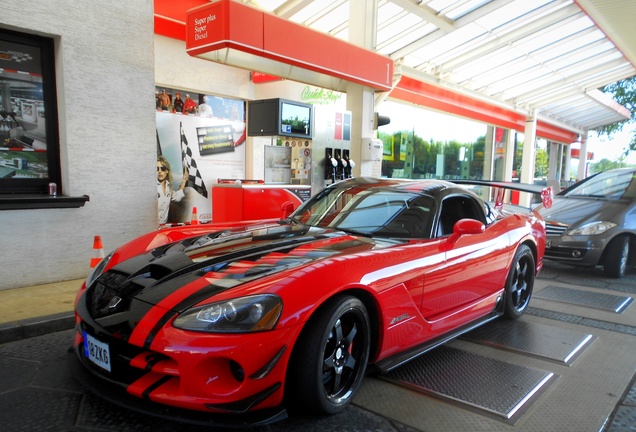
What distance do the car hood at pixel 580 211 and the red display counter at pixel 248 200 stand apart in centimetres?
390

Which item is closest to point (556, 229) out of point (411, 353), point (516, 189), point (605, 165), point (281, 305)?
point (516, 189)

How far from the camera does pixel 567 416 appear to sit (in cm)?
250

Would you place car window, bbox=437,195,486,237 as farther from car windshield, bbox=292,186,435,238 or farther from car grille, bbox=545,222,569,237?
car grille, bbox=545,222,569,237

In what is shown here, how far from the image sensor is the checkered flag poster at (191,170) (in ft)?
29.8

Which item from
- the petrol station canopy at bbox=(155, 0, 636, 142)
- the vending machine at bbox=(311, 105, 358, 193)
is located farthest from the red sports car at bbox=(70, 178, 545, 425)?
the vending machine at bbox=(311, 105, 358, 193)

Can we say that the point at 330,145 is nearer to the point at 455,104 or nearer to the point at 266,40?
the point at 266,40

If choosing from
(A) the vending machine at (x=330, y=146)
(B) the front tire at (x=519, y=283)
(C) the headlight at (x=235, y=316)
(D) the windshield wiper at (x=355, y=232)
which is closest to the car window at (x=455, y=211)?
(D) the windshield wiper at (x=355, y=232)

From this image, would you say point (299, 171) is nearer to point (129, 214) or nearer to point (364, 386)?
point (129, 214)

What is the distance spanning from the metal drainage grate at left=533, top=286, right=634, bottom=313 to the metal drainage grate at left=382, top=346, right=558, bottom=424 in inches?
90.7

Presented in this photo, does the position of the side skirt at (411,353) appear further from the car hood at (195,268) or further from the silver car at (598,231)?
the silver car at (598,231)

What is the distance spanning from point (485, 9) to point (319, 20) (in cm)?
341

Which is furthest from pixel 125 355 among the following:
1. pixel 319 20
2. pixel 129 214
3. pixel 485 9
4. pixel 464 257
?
pixel 485 9

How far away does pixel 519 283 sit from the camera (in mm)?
4242

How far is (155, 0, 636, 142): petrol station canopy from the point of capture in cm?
871
